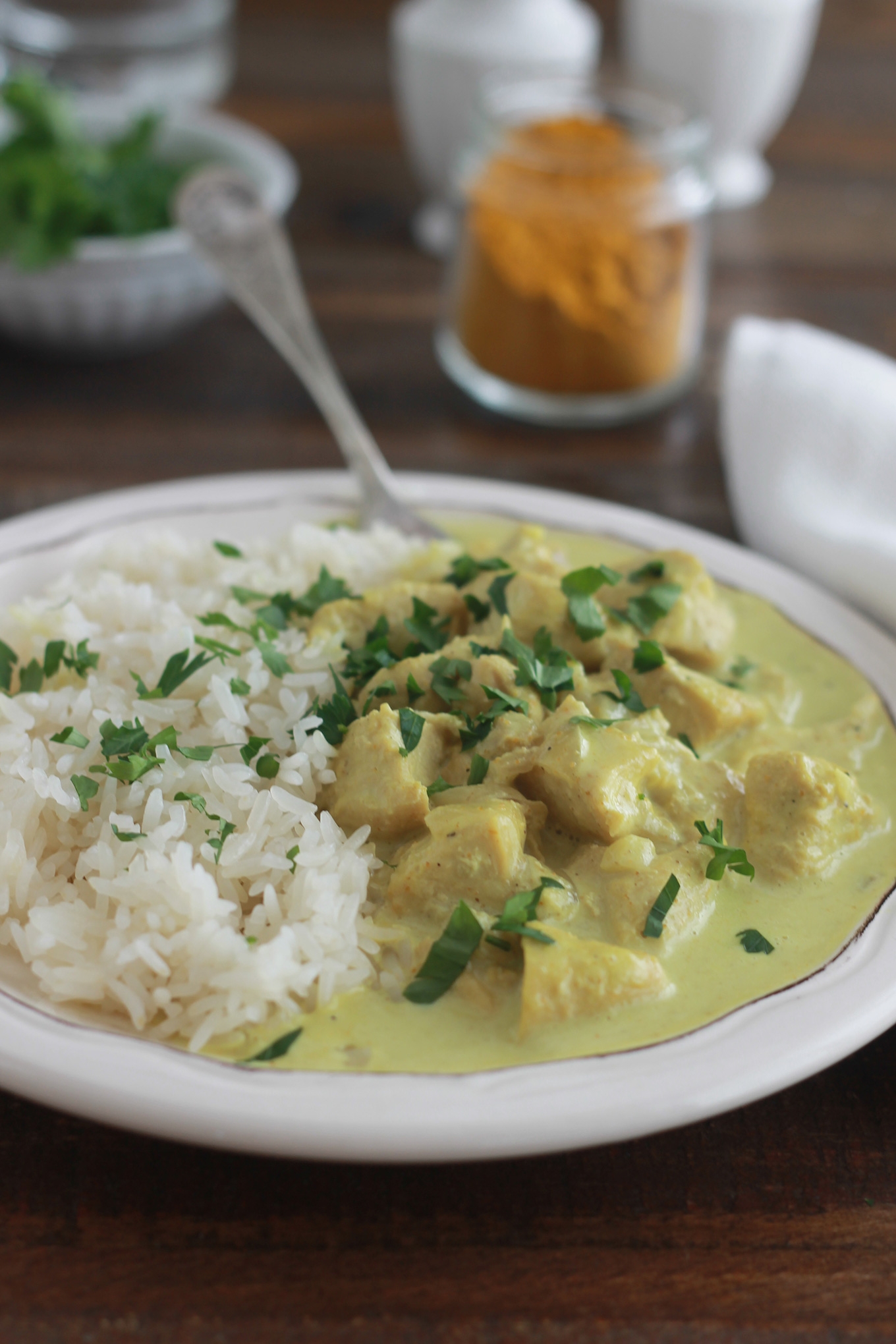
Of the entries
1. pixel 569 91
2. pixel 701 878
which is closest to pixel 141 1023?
pixel 701 878

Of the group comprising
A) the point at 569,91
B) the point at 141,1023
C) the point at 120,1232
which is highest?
the point at 569,91

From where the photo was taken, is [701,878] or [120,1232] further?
[701,878]

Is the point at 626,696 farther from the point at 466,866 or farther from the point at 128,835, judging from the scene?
the point at 128,835

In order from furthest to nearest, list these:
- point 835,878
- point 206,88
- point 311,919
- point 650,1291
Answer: point 206,88
point 835,878
point 311,919
point 650,1291

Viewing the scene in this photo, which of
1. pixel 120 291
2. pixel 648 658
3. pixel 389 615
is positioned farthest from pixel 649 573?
pixel 120 291

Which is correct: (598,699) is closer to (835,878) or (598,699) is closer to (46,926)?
(835,878)

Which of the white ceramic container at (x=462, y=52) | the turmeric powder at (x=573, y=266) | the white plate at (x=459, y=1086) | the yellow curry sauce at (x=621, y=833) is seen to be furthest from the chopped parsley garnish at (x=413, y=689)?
the white ceramic container at (x=462, y=52)
